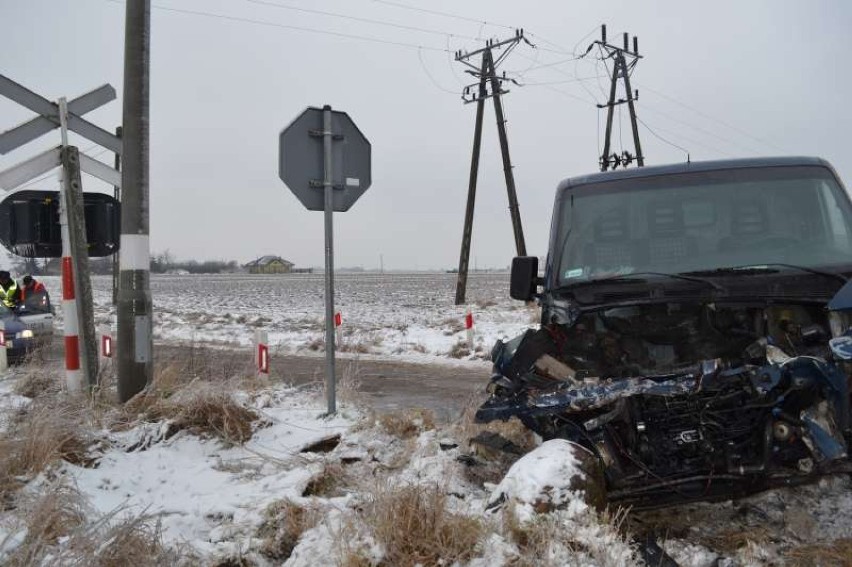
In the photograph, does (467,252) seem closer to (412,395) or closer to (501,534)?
(412,395)

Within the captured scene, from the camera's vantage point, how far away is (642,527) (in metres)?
3.56

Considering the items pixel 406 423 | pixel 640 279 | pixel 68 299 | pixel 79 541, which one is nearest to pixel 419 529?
pixel 79 541

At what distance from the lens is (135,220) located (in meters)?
6.05

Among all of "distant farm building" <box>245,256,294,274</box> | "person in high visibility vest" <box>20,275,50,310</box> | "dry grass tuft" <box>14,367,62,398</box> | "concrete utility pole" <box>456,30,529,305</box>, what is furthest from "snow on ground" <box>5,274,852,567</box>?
"distant farm building" <box>245,256,294,274</box>

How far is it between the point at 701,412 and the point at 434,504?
141 cm

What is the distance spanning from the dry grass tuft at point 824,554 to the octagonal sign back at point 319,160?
14.3 feet

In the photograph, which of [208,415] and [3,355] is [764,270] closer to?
[208,415]

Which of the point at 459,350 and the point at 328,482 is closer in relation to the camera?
the point at 328,482

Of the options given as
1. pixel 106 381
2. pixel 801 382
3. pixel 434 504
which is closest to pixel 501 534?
pixel 434 504

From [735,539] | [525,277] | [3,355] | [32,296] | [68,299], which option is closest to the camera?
[735,539]

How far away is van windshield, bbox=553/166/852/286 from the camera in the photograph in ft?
14.0

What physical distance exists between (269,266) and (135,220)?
128 metres

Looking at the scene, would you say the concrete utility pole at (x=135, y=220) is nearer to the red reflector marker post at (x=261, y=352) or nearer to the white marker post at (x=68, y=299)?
the white marker post at (x=68, y=299)

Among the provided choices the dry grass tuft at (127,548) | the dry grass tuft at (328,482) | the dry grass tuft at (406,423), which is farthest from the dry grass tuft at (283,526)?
the dry grass tuft at (406,423)
